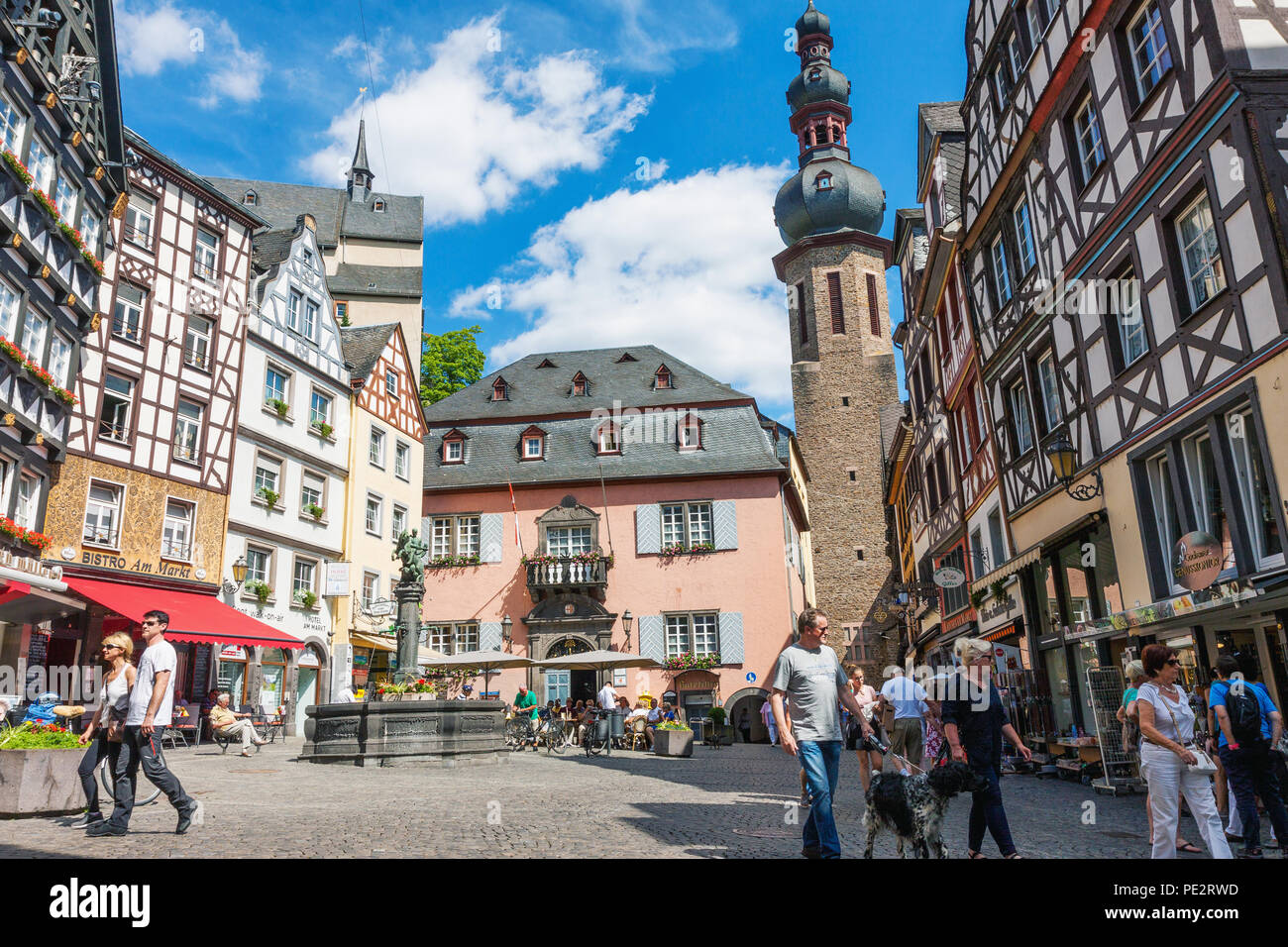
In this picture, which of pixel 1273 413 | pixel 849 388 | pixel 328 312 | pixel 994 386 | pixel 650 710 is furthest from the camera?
pixel 849 388

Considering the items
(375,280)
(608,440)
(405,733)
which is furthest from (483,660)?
(375,280)

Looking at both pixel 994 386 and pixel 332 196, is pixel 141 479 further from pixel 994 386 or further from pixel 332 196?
pixel 332 196

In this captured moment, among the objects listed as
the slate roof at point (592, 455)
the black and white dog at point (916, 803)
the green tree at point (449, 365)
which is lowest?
the black and white dog at point (916, 803)

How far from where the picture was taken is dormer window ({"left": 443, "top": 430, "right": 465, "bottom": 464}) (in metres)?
33.9

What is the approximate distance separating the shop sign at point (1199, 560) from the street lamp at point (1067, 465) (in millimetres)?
2537

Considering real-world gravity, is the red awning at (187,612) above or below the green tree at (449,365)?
below

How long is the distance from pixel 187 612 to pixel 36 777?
12876mm

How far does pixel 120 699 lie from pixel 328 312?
2297cm

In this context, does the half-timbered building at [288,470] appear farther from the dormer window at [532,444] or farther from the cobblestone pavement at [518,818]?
the cobblestone pavement at [518,818]

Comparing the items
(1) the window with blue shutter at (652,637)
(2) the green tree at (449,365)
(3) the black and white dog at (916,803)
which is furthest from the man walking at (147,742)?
(2) the green tree at (449,365)

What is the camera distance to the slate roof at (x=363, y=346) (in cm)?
2911

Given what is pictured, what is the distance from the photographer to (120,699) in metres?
7.00

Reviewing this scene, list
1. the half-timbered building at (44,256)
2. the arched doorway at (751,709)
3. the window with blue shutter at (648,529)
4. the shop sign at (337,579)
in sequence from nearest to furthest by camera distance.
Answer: the half-timbered building at (44,256), the shop sign at (337,579), the arched doorway at (751,709), the window with blue shutter at (648,529)
